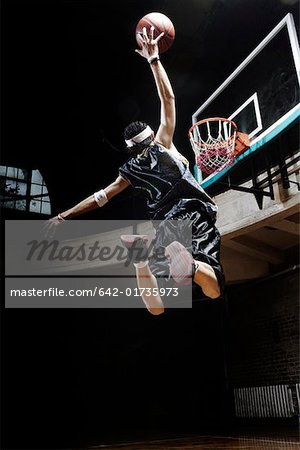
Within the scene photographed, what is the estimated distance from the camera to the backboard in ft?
14.0

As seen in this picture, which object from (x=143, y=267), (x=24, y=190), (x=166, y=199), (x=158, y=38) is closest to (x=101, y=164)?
(x=24, y=190)

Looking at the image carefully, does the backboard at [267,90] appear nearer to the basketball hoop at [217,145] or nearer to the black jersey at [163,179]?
the basketball hoop at [217,145]

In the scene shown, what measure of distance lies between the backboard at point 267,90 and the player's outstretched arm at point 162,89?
162 cm

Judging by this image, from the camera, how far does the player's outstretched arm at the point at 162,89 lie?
2.94m

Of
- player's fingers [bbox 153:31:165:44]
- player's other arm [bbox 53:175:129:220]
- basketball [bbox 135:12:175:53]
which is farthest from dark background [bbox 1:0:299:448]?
player's other arm [bbox 53:175:129:220]

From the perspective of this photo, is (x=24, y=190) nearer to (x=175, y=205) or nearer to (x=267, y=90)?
(x=267, y=90)

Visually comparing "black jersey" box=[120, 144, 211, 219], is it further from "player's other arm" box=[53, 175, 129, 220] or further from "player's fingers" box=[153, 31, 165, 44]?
"player's fingers" box=[153, 31, 165, 44]

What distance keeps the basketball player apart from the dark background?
353 centimetres

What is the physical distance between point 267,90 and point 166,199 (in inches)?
91.3

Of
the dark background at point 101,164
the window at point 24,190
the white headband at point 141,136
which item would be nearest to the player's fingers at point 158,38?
the white headband at point 141,136

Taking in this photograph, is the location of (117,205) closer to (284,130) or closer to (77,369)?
(77,369)

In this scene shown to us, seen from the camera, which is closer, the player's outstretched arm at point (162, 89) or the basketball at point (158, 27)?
the player's outstretched arm at point (162, 89)

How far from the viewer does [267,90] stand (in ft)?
15.1

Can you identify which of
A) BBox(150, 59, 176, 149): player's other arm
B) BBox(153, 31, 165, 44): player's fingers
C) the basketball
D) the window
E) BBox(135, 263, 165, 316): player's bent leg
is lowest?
BBox(135, 263, 165, 316): player's bent leg
